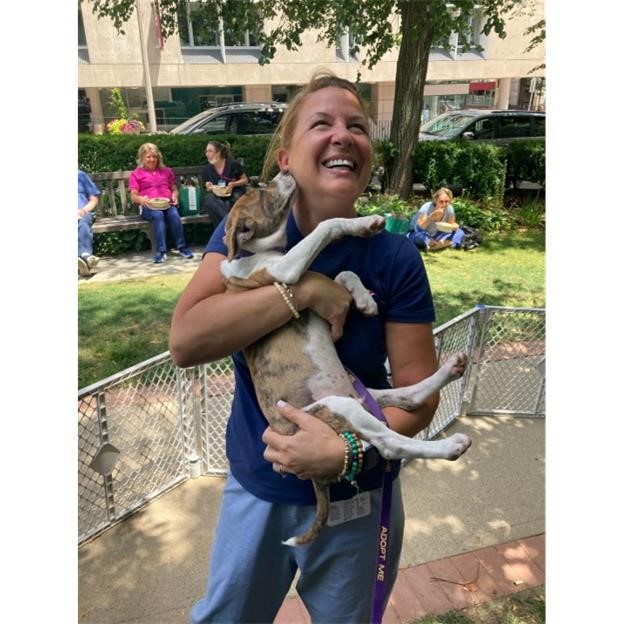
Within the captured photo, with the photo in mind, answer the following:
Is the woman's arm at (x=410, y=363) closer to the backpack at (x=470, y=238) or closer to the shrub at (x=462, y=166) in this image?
the backpack at (x=470, y=238)

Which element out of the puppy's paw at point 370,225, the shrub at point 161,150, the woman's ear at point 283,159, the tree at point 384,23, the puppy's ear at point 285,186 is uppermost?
the tree at point 384,23

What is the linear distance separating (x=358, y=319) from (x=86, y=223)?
7.95m

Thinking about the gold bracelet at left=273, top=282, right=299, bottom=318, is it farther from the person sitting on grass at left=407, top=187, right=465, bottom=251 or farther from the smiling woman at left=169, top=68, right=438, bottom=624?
the person sitting on grass at left=407, top=187, right=465, bottom=251

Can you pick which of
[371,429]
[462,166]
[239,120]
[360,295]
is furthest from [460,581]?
[239,120]

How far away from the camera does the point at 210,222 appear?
10.0 meters

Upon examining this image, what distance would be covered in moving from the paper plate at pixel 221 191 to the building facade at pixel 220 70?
1749 cm

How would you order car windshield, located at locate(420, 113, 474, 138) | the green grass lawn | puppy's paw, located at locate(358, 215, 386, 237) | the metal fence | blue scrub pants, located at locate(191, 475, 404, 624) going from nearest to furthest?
1. puppy's paw, located at locate(358, 215, 386, 237)
2. blue scrub pants, located at locate(191, 475, 404, 624)
3. the metal fence
4. the green grass lawn
5. car windshield, located at locate(420, 113, 474, 138)

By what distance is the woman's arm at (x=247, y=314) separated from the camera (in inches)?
67.8

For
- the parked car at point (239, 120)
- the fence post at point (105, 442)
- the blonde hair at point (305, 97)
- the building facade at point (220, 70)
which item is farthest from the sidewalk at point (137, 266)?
the building facade at point (220, 70)

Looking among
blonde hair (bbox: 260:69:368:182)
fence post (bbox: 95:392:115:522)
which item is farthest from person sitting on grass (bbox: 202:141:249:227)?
blonde hair (bbox: 260:69:368:182)

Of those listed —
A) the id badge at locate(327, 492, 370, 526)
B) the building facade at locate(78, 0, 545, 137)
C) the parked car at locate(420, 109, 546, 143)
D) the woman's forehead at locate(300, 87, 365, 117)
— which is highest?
the building facade at locate(78, 0, 545, 137)

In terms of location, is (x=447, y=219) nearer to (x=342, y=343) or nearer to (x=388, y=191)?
(x=388, y=191)

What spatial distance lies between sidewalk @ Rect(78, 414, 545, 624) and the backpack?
6445 millimetres

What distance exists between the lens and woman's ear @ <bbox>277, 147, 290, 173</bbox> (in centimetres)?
195
